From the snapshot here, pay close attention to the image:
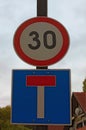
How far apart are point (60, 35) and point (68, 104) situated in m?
0.74

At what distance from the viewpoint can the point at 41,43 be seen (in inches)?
206

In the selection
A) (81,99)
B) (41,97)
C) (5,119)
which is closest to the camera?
(41,97)

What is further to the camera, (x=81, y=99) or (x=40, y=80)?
(x=81, y=99)

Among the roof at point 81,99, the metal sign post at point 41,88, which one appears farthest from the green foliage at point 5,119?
the metal sign post at point 41,88

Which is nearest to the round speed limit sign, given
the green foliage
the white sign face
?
the white sign face

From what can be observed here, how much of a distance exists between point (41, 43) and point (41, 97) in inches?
22.1

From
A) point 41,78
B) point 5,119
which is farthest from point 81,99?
point 41,78

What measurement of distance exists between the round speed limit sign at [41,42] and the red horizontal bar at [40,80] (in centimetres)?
14

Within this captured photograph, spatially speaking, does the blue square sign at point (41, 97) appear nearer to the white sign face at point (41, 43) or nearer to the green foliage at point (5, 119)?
the white sign face at point (41, 43)

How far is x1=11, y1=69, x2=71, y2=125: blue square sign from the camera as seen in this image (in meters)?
5.09

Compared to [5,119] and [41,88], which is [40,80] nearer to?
[41,88]

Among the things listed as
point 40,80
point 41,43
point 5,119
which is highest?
point 5,119

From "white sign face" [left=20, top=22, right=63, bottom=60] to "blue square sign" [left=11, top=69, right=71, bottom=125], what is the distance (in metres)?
0.18

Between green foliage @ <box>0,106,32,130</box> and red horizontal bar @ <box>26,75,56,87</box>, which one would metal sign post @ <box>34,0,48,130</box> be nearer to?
red horizontal bar @ <box>26,75,56,87</box>
